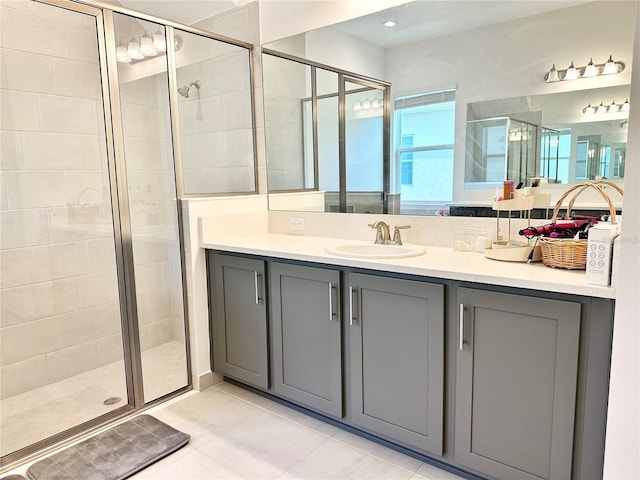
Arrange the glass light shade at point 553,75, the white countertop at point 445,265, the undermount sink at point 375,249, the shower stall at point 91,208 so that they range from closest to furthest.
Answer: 1. the white countertop at point 445,265
2. the glass light shade at point 553,75
3. the undermount sink at point 375,249
4. the shower stall at point 91,208

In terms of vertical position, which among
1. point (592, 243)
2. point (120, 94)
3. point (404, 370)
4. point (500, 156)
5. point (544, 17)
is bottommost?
point (404, 370)

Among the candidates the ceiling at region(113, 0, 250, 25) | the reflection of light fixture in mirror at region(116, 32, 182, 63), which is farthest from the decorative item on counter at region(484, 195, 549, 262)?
the ceiling at region(113, 0, 250, 25)

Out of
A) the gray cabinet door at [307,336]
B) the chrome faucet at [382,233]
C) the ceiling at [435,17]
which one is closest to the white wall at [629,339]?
the ceiling at [435,17]

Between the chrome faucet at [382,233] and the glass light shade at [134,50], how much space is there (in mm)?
1673

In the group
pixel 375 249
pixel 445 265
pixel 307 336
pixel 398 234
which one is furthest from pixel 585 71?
pixel 307 336

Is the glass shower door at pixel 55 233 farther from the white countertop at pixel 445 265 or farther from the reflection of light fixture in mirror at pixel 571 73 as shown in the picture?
the reflection of light fixture in mirror at pixel 571 73

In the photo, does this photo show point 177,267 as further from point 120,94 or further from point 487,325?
point 487,325

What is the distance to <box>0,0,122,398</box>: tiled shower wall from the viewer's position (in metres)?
2.43

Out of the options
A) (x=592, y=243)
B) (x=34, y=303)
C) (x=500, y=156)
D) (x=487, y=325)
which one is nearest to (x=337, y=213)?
(x=500, y=156)

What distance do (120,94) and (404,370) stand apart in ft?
6.66

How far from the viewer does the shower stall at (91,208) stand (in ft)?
7.86

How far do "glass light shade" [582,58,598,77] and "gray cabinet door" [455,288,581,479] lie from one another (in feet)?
3.34

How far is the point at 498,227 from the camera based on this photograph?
2047 mm

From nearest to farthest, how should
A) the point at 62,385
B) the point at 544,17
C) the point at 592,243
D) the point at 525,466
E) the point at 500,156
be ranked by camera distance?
the point at 592,243, the point at 525,466, the point at 544,17, the point at 500,156, the point at 62,385
